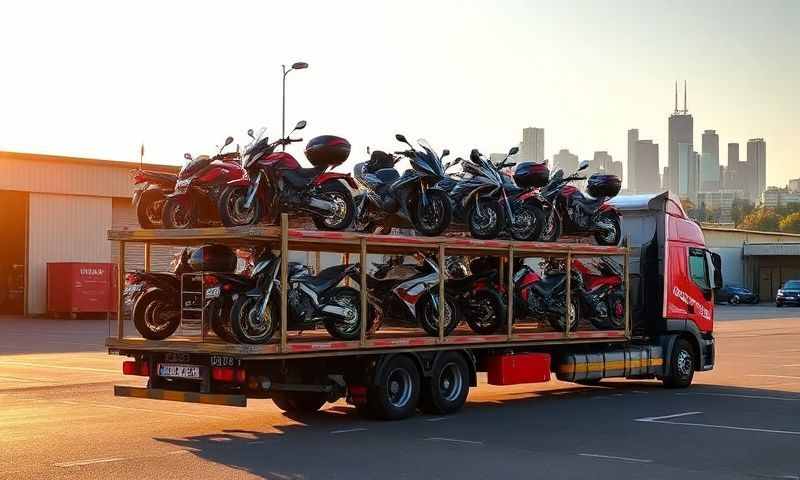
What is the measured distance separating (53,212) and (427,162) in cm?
3587

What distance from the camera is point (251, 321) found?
13352mm

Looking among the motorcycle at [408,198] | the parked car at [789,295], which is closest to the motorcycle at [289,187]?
the motorcycle at [408,198]

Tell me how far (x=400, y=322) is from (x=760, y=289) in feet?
259

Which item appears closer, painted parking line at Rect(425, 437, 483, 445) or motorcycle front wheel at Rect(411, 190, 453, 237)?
painted parking line at Rect(425, 437, 483, 445)

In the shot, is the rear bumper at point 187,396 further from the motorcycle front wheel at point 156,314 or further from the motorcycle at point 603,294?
the motorcycle at point 603,294

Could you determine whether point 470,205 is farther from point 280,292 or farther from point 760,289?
point 760,289

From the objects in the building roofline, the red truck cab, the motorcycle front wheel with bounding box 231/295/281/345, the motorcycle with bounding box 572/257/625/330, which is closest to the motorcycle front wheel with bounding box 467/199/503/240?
the motorcycle with bounding box 572/257/625/330

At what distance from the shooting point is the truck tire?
1980 centimetres

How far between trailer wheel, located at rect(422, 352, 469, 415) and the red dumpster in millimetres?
32941

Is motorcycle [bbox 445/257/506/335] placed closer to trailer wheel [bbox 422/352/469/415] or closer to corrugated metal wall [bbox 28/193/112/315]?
trailer wheel [bbox 422/352/469/415]

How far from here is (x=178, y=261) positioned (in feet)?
49.1

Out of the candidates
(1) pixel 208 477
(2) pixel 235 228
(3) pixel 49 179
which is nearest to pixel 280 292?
(2) pixel 235 228

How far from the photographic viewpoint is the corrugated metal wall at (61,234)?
161ft

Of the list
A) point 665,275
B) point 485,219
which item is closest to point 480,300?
point 485,219
